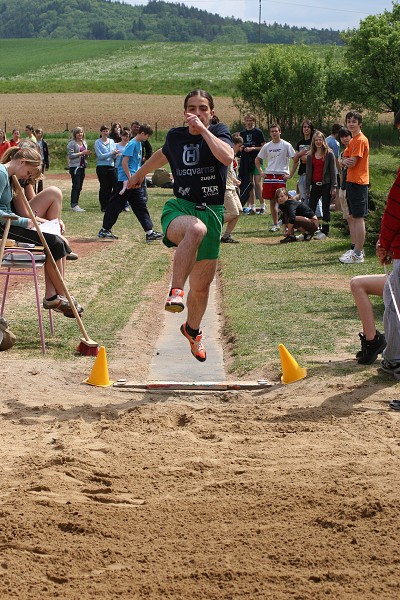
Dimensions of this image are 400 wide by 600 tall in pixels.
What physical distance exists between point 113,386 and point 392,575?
3.96 m

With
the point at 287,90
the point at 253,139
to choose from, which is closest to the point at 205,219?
the point at 253,139

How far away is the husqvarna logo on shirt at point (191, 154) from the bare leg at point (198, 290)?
2.78 feet

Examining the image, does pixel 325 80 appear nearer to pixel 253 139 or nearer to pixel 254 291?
pixel 253 139

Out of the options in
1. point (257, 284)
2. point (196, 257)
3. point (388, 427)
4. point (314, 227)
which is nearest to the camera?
point (388, 427)

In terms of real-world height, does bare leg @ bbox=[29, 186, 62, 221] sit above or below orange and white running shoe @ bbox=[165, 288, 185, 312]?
above

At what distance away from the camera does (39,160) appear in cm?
908

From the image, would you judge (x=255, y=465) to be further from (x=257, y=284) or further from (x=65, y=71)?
(x=65, y=71)

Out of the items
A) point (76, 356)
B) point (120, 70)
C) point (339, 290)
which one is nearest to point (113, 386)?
point (76, 356)

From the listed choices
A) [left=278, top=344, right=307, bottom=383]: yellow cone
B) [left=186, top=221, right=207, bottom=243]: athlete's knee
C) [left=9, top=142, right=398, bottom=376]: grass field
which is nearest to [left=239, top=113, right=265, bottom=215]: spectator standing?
[left=9, top=142, right=398, bottom=376]: grass field

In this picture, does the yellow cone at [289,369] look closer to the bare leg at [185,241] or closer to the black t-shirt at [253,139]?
the bare leg at [185,241]

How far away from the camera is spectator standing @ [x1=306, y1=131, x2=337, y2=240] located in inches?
690

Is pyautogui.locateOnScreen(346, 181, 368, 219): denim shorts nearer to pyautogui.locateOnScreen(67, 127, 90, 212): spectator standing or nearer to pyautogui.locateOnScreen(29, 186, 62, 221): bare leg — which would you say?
pyautogui.locateOnScreen(29, 186, 62, 221): bare leg

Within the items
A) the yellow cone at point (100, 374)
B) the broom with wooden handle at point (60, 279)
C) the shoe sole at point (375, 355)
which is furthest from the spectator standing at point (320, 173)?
the yellow cone at point (100, 374)

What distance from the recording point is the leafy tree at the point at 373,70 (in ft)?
222
